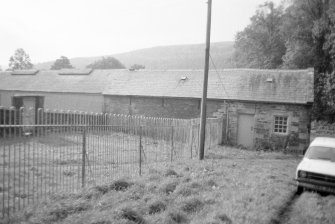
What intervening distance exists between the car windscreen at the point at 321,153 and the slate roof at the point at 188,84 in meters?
9.65

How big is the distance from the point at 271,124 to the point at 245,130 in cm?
178

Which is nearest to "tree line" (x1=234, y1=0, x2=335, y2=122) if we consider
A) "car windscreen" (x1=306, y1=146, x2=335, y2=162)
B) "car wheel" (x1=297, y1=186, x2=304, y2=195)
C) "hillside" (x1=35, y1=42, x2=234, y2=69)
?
"car windscreen" (x1=306, y1=146, x2=335, y2=162)

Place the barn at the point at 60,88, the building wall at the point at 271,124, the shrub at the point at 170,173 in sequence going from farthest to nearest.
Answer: the barn at the point at 60,88 → the building wall at the point at 271,124 → the shrub at the point at 170,173

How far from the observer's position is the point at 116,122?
11383 mm

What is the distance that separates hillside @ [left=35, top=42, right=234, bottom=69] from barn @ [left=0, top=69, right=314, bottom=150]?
63.2m

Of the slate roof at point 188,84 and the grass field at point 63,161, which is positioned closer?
the grass field at point 63,161

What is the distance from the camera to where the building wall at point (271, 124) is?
20.7 meters

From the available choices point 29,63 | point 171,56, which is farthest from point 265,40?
point 171,56

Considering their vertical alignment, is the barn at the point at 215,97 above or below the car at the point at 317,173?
above

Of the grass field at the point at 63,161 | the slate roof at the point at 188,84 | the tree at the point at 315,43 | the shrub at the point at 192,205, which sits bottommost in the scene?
the shrub at the point at 192,205

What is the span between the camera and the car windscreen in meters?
11.0

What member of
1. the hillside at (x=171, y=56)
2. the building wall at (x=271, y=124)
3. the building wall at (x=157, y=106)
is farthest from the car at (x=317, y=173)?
the hillside at (x=171, y=56)

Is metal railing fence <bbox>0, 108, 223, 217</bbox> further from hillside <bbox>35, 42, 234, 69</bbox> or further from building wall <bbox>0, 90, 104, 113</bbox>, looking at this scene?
hillside <bbox>35, 42, 234, 69</bbox>

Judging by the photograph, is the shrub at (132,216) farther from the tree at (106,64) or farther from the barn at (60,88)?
the tree at (106,64)
